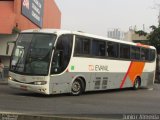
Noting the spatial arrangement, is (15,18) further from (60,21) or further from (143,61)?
(60,21)

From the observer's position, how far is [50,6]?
46.2m

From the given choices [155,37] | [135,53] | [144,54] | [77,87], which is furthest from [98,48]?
[155,37]

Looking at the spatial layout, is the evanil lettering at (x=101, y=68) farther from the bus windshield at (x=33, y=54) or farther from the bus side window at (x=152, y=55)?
the bus side window at (x=152, y=55)

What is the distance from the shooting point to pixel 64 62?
19547 mm

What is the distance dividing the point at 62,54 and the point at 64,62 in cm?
39

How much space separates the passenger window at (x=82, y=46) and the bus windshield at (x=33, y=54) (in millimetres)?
1562

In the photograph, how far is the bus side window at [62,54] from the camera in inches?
750

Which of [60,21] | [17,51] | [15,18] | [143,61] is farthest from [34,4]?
[60,21]

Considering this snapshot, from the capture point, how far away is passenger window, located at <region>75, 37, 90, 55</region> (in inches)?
800

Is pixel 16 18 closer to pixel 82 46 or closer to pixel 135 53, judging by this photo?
pixel 135 53

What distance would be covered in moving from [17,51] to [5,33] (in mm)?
12247

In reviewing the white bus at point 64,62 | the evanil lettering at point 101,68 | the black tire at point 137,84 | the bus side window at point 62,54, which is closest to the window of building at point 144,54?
the black tire at point 137,84

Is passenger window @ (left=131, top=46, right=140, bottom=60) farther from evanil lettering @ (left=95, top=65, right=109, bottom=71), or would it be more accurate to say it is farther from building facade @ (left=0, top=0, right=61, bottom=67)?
building facade @ (left=0, top=0, right=61, bottom=67)

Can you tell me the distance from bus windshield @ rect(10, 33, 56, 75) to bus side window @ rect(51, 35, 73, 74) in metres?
0.33
